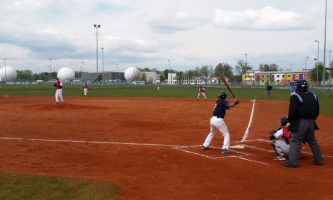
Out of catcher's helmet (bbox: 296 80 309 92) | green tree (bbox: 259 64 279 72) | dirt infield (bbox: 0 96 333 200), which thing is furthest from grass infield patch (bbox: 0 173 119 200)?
green tree (bbox: 259 64 279 72)

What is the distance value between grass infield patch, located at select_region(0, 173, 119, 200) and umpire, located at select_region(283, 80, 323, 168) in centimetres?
435

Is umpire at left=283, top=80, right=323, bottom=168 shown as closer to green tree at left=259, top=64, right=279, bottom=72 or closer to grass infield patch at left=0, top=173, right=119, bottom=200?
grass infield patch at left=0, top=173, right=119, bottom=200

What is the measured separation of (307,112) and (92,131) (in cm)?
805

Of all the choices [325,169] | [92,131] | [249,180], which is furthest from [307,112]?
[92,131]

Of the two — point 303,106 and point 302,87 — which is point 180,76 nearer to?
point 302,87

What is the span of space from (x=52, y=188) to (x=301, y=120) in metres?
5.66

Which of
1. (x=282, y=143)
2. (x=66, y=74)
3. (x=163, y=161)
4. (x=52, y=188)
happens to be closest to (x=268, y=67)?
Result: (x=66, y=74)

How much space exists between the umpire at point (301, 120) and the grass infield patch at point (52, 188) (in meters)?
4.35

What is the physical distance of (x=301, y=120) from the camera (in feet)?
28.9

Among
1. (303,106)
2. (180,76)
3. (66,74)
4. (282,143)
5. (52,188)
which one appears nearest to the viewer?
(52,188)

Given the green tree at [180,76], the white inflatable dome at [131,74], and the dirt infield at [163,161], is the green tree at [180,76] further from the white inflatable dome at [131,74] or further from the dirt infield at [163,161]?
the dirt infield at [163,161]

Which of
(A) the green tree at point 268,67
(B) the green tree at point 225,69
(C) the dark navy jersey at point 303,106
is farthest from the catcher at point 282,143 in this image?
(A) the green tree at point 268,67

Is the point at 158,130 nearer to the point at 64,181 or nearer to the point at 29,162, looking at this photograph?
the point at 29,162

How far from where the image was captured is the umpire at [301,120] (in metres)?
8.71
